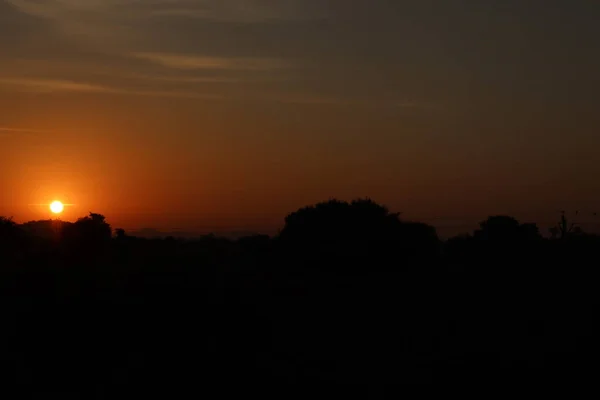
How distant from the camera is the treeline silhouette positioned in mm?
20953

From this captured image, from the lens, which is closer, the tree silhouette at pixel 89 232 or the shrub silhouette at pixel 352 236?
the shrub silhouette at pixel 352 236

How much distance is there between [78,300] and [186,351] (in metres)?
4.40

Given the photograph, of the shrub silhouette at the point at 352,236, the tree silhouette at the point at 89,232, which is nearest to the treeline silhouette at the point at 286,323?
the shrub silhouette at the point at 352,236

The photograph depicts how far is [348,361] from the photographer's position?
21672mm

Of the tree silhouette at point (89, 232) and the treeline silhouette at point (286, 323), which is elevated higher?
the tree silhouette at point (89, 232)

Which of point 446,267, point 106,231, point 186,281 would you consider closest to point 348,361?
point 186,281

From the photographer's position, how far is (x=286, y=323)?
24328 millimetres

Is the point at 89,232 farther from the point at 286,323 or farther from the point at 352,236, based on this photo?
the point at 286,323

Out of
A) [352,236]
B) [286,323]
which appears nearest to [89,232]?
[352,236]

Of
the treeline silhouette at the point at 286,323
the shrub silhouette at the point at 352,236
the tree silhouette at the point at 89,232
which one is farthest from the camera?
the tree silhouette at the point at 89,232

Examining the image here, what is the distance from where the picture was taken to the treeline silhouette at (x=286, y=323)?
20953 millimetres

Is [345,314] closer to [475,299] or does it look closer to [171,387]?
[475,299]

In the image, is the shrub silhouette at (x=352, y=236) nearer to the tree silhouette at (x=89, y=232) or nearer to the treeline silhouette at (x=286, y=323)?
the treeline silhouette at (x=286, y=323)

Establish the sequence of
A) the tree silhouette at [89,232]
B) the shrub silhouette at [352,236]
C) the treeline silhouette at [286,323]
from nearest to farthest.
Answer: the treeline silhouette at [286,323] < the shrub silhouette at [352,236] < the tree silhouette at [89,232]
